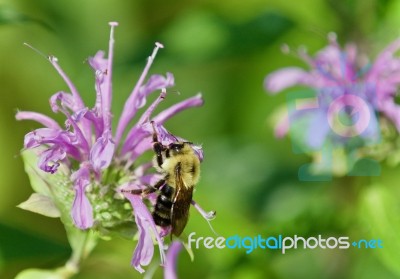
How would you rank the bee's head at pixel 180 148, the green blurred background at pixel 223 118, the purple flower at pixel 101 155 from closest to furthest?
1. the purple flower at pixel 101 155
2. the bee's head at pixel 180 148
3. the green blurred background at pixel 223 118

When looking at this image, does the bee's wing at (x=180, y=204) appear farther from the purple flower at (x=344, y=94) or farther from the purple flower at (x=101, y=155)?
the purple flower at (x=344, y=94)

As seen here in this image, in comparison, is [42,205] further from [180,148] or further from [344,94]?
[344,94]

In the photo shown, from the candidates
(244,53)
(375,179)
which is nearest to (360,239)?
(375,179)

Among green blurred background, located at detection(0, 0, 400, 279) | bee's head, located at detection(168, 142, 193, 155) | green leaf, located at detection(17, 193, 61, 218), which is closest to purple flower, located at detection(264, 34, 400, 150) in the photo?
green blurred background, located at detection(0, 0, 400, 279)

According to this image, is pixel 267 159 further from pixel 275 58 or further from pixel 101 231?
pixel 101 231

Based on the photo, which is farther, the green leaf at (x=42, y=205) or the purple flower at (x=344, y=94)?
the purple flower at (x=344, y=94)

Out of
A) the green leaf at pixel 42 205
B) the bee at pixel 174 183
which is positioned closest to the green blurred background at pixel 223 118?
the green leaf at pixel 42 205

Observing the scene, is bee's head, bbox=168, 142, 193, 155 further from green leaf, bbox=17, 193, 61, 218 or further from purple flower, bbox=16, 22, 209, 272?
green leaf, bbox=17, 193, 61, 218

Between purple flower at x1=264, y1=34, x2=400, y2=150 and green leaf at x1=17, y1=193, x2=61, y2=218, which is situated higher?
purple flower at x1=264, y1=34, x2=400, y2=150
